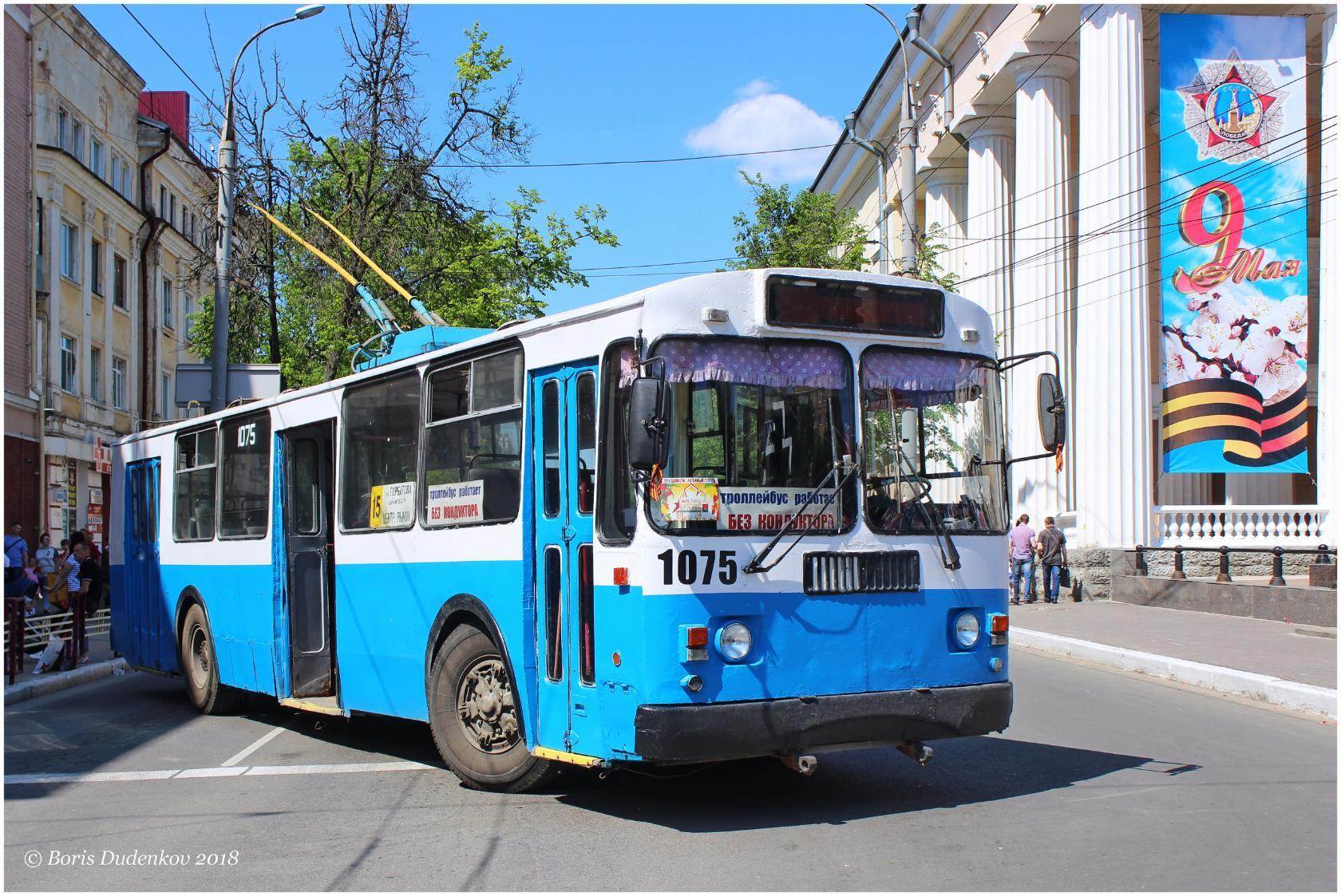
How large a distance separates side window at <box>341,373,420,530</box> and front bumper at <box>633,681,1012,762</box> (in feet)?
9.91

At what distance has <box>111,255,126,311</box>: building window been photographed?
1457 inches

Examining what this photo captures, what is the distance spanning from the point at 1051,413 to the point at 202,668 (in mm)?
8674

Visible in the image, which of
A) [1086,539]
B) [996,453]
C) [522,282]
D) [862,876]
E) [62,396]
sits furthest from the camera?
[62,396]

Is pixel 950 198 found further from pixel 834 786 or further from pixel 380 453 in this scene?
pixel 834 786

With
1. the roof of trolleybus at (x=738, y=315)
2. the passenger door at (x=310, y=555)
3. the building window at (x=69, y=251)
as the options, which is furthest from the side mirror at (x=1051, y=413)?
the building window at (x=69, y=251)

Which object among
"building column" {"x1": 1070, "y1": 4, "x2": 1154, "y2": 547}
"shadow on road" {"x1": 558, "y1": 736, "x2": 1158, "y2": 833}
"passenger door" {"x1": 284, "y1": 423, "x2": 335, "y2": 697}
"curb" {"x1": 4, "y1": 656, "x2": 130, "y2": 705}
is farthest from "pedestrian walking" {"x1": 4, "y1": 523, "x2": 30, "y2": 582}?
"building column" {"x1": 1070, "y1": 4, "x2": 1154, "y2": 547}

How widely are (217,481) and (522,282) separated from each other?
16.9 metres

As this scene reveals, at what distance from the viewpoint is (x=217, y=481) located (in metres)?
12.5

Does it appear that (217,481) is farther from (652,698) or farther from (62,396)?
(62,396)

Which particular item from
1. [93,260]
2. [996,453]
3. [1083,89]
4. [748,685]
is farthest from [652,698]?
[93,260]

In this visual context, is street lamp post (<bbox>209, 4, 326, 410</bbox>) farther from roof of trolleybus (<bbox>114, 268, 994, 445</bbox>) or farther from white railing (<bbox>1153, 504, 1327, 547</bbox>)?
white railing (<bbox>1153, 504, 1327, 547</bbox>)

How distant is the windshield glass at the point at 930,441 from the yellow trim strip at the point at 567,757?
6.39ft

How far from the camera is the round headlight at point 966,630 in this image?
24.9ft

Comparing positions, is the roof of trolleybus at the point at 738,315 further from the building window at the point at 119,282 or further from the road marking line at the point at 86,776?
the building window at the point at 119,282
